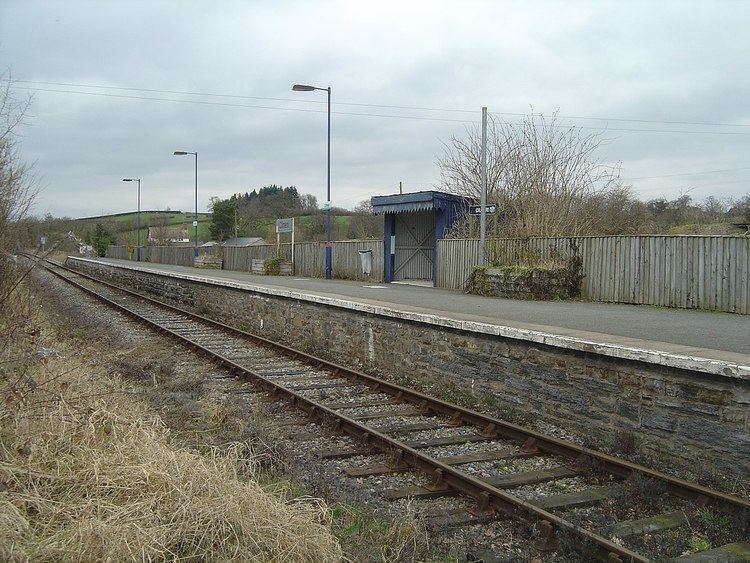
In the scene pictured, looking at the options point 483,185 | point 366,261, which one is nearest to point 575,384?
point 483,185

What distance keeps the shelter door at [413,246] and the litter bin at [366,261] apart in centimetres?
124

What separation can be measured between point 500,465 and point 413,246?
1714 cm

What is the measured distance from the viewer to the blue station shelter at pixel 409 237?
2219cm

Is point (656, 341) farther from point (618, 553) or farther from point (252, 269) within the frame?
point (252, 269)

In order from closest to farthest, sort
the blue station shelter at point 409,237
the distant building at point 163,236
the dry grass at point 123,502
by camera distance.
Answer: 1. the dry grass at point 123,502
2. the blue station shelter at point 409,237
3. the distant building at point 163,236

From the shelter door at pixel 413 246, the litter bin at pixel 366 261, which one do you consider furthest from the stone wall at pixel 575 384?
the litter bin at pixel 366 261

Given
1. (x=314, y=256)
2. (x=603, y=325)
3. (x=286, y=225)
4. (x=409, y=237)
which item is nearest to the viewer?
(x=603, y=325)

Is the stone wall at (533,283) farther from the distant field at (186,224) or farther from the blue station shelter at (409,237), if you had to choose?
the distant field at (186,224)

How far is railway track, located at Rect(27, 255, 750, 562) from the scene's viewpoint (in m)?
4.58

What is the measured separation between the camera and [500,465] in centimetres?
625

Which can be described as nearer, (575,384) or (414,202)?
(575,384)

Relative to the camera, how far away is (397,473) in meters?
6.03

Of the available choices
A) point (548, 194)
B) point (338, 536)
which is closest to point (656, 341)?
point (338, 536)

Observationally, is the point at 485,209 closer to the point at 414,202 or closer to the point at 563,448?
the point at 414,202
